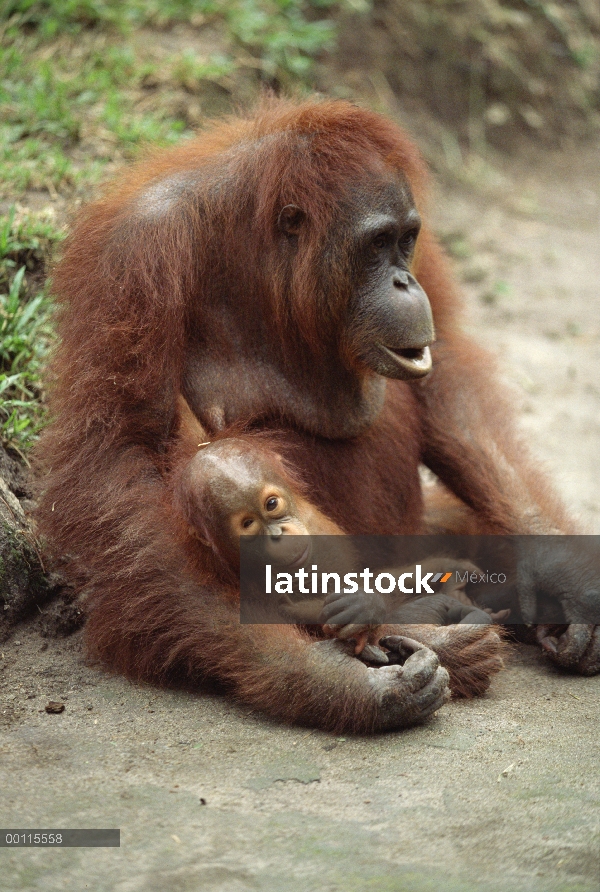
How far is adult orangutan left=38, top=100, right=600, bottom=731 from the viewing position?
10.3 feet

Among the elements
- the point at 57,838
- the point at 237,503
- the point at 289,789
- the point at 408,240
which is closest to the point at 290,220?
the point at 408,240

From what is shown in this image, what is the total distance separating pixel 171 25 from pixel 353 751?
18.5 ft

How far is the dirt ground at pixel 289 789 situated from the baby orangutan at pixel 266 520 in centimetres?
36

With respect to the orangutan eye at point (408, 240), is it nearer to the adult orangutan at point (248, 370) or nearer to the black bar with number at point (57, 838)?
the adult orangutan at point (248, 370)

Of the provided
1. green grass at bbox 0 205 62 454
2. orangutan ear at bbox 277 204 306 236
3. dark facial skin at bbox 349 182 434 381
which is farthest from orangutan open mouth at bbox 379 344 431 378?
green grass at bbox 0 205 62 454

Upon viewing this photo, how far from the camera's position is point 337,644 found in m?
3.09

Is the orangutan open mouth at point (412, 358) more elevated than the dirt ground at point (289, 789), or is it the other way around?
the orangutan open mouth at point (412, 358)

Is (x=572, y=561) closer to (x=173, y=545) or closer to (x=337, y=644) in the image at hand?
(x=337, y=644)

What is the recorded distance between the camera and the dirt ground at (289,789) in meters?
2.26

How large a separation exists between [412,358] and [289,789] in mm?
1513

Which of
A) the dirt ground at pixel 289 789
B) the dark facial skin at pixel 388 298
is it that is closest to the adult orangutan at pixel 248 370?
the dark facial skin at pixel 388 298

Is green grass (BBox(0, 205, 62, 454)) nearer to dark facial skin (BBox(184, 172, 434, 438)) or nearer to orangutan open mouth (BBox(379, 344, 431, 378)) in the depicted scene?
dark facial skin (BBox(184, 172, 434, 438))

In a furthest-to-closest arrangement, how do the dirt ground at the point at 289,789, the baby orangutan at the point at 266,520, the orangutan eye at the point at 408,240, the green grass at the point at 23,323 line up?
the green grass at the point at 23,323, the orangutan eye at the point at 408,240, the baby orangutan at the point at 266,520, the dirt ground at the point at 289,789

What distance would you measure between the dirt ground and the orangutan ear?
1545 millimetres
